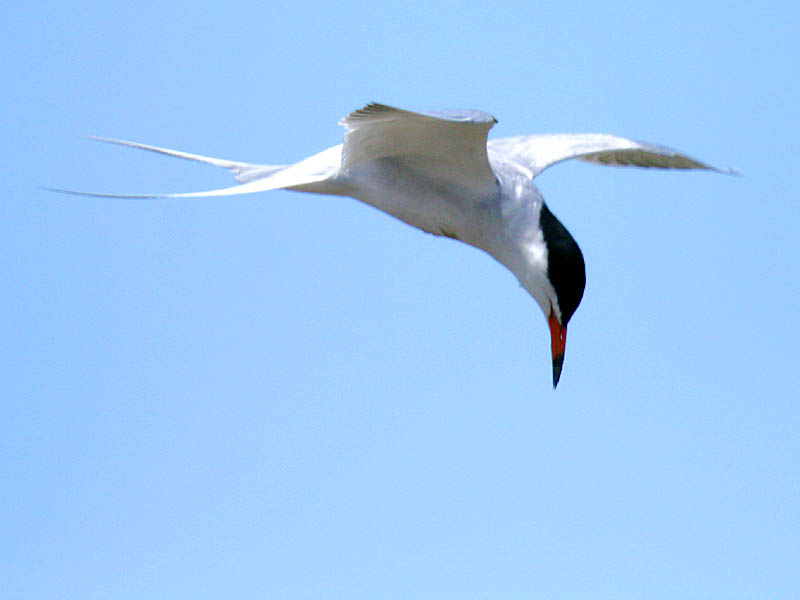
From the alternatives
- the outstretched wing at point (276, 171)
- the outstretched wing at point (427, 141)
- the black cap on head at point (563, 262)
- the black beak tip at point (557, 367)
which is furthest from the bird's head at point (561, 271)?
the outstretched wing at point (276, 171)

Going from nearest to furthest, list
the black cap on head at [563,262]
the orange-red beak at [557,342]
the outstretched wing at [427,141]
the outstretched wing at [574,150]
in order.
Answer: the outstretched wing at [427,141]
the black cap on head at [563,262]
the orange-red beak at [557,342]
the outstretched wing at [574,150]

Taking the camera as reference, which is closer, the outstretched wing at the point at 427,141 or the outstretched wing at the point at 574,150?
the outstretched wing at the point at 427,141

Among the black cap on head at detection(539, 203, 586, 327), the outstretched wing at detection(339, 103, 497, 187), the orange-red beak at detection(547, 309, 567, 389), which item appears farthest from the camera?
the orange-red beak at detection(547, 309, 567, 389)

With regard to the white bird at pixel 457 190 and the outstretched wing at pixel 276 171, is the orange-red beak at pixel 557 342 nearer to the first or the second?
the white bird at pixel 457 190

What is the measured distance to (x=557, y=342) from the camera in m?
3.29

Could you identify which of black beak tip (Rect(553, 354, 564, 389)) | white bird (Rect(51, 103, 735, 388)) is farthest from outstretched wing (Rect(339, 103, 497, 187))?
black beak tip (Rect(553, 354, 564, 389))

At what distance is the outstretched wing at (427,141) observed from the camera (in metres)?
2.90

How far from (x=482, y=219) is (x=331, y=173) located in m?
0.45

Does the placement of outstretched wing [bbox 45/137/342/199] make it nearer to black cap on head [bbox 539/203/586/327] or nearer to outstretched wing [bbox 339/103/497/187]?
outstretched wing [bbox 339/103/497/187]

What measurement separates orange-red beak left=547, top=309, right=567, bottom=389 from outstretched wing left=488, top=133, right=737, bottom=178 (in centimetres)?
47

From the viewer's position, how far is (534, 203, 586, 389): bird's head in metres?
3.11

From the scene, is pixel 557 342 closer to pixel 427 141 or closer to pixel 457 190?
pixel 457 190

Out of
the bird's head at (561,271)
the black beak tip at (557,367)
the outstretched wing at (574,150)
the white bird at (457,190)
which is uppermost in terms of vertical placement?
the outstretched wing at (574,150)

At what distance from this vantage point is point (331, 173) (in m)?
3.27
